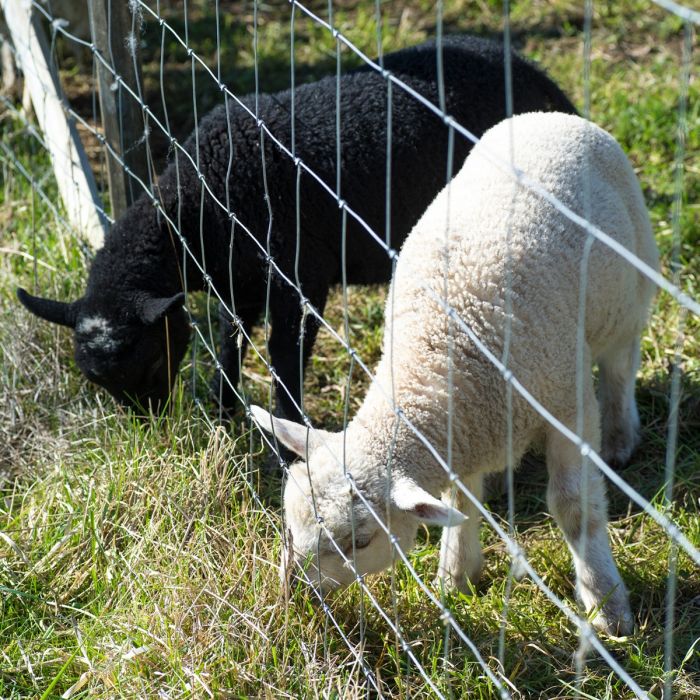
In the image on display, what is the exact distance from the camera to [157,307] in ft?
12.1

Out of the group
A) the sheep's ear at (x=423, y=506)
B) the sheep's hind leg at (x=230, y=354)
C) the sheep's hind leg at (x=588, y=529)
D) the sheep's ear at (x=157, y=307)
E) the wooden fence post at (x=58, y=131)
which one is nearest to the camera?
the sheep's ear at (x=423, y=506)

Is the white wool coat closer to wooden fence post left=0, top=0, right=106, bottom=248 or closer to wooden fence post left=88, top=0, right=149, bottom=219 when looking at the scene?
wooden fence post left=88, top=0, right=149, bottom=219

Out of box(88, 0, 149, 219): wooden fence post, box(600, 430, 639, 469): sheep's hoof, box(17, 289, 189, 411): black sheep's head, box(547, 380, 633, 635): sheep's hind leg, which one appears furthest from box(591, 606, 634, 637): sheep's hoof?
box(88, 0, 149, 219): wooden fence post

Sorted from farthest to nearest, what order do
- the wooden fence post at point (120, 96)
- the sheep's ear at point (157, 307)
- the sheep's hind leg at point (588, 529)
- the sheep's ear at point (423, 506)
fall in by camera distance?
the wooden fence post at point (120, 96) → the sheep's ear at point (157, 307) → the sheep's hind leg at point (588, 529) → the sheep's ear at point (423, 506)

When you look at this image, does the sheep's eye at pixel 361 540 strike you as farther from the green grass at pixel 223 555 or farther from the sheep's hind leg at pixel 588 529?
the sheep's hind leg at pixel 588 529

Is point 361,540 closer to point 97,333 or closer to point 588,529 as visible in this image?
point 588,529

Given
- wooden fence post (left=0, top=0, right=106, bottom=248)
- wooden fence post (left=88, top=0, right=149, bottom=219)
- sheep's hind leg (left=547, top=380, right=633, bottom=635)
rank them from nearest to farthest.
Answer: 1. sheep's hind leg (left=547, top=380, right=633, bottom=635)
2. wooden fence post (left=88, top=0, right=149, bottom=219)
3. wooden fence post (left=0, top=0, right=106, bottom=248)

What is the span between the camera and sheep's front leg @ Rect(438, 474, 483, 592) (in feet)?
10.5

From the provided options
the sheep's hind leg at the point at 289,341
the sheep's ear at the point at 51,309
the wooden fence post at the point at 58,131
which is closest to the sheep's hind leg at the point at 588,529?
the sheep's hind leg at the point at 289,341

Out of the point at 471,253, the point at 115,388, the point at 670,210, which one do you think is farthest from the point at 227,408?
the point at 670,210

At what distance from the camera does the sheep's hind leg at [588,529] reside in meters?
3.00

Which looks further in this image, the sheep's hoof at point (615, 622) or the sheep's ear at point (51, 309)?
the sheep's ear at point (51, 309)

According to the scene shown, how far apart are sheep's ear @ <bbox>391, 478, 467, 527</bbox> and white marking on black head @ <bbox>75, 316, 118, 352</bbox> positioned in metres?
1.65

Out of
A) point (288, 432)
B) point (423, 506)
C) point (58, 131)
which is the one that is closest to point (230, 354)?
point (288, 432)
